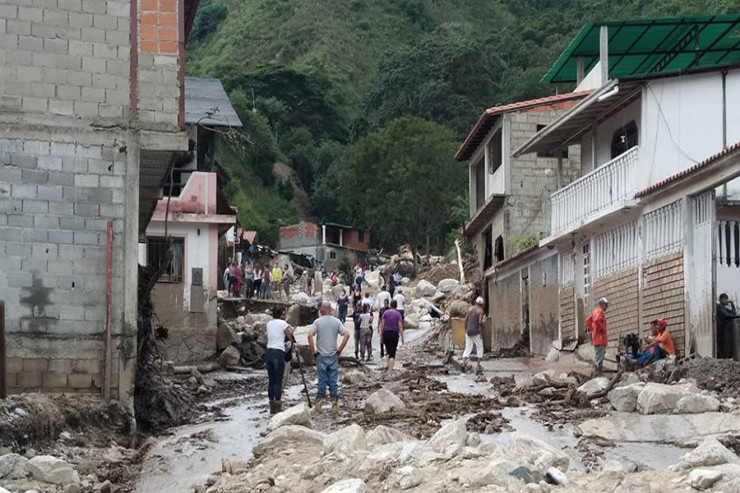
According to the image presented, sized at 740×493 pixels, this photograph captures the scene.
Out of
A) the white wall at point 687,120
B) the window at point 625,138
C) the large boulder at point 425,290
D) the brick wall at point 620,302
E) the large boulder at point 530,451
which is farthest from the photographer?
the large boulder at point 425,290

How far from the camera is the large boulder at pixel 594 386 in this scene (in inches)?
698

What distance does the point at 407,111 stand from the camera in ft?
245

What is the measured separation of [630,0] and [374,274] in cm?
2853

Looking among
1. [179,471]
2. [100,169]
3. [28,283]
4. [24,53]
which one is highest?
[24,53]

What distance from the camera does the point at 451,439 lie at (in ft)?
38.8

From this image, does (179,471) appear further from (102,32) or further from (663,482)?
(102,32)

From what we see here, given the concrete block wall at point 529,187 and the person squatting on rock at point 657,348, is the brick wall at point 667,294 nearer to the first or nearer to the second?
the person squatting on rock at point 657,348

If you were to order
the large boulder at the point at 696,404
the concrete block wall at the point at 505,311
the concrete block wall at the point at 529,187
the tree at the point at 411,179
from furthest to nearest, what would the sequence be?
the tree at the point at 411,179, the concrete block wall at the point at 529,187, the concrete block wall at the point at 505,311, the large boulder at the point at 696,404

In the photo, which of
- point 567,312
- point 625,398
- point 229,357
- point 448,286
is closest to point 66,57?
point 625,398

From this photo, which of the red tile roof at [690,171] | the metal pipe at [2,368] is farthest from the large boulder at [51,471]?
the red tile roof at [690,171]

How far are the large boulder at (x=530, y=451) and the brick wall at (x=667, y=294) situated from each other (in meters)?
8.85

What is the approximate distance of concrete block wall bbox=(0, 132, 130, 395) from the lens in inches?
664

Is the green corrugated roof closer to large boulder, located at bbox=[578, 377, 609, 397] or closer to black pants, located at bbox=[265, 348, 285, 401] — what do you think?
large boulder, located at bbox=[578, 377, 609, 397]

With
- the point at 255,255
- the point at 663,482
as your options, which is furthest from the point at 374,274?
the point at 663,482
